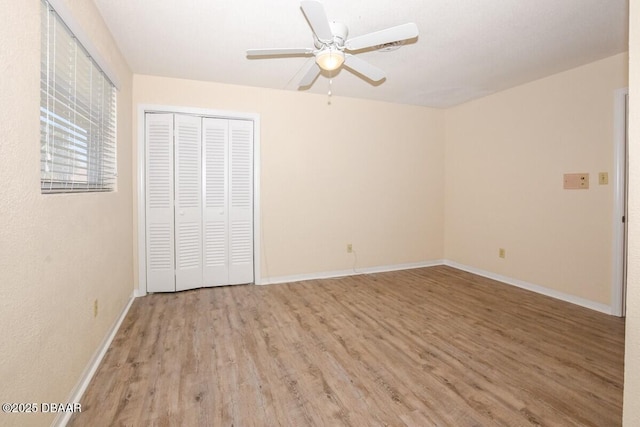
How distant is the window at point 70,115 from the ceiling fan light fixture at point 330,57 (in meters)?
1.49

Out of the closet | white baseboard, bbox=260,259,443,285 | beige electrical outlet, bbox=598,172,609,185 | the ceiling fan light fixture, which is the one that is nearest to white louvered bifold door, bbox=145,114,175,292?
the closet

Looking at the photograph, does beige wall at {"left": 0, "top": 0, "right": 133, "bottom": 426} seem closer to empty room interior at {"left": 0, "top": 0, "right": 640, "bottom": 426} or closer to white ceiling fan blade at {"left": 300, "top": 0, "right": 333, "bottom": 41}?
empty room interior at {"left": 0, "top": 0, "right": 640, "bottom": 426}

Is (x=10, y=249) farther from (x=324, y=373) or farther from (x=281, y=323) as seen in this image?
(x=281, y=323)

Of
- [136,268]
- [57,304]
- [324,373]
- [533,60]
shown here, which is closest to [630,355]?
[324,373]

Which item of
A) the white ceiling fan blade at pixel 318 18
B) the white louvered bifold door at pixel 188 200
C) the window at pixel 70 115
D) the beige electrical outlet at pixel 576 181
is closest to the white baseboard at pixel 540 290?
the beige electrical outlet at pixel 576 181

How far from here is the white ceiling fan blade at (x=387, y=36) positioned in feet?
6.17

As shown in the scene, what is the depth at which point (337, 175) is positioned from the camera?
4.22m

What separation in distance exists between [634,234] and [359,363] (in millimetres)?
1639

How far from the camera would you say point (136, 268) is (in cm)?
340

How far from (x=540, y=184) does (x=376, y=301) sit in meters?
2.38

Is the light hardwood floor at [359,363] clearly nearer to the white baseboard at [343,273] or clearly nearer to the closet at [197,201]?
the closet at [197,201]

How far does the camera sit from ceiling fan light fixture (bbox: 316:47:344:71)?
211cm

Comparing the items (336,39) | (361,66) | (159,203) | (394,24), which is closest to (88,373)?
(159,203)

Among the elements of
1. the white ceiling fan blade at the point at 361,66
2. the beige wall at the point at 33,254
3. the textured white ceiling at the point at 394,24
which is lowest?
the beige wall at the point at 33,254
